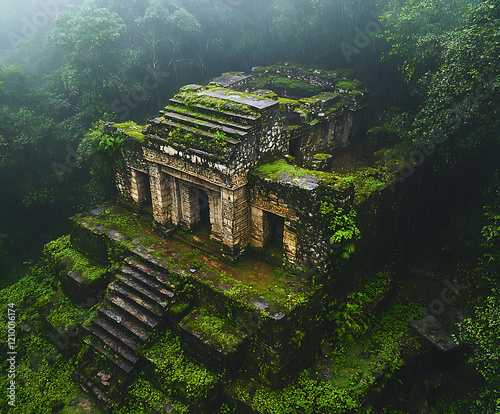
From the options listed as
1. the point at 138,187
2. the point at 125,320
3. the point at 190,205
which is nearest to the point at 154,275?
the point at 125,320

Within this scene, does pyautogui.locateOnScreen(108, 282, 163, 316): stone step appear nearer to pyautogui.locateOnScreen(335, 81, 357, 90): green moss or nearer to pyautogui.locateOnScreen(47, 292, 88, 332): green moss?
pyautogui.locateOnScreen(47, 292, 88, 332): green moss

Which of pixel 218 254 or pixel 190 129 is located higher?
pixel 190 129

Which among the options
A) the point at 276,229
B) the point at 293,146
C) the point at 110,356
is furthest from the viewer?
the point at 293,146

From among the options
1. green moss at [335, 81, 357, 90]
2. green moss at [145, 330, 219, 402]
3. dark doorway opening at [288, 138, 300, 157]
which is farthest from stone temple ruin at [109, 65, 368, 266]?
green moss at [335, 81, 357, 90]

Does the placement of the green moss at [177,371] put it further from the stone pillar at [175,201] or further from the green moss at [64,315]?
the stone pillar at [175,201]

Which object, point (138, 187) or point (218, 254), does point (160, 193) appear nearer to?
point (138, 187)

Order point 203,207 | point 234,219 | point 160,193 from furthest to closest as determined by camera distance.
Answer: point 203,207
point 160,193
point 234,219

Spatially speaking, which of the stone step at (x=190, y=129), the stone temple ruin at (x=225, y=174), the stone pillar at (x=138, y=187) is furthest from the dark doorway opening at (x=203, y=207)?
the stone step at (x=190, y=129)
